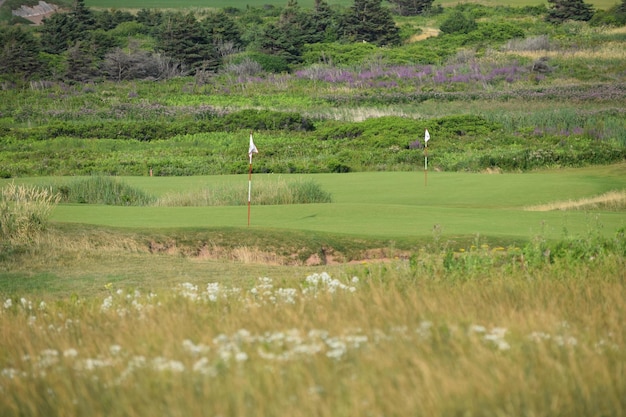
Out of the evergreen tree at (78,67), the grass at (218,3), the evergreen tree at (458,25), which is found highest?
the grass at (218,3)

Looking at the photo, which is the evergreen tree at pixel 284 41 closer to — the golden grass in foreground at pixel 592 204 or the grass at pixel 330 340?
the golden grass in foreground at pixel 592 204

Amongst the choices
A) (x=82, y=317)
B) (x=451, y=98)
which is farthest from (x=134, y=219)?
(x=451, y=98)

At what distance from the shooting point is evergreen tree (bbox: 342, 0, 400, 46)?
7812 centimetres

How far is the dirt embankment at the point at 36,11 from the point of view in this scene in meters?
98.7

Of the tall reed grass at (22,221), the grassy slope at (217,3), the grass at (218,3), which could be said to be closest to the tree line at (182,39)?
the grass at (218,3)

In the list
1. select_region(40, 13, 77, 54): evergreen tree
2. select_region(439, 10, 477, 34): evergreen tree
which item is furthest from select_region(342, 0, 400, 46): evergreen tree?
select_region(40, 13, 77, 54): evergreen tree

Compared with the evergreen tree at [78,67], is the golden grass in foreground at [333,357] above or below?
below

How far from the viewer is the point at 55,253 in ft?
54.5

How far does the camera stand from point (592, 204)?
82.2 ft

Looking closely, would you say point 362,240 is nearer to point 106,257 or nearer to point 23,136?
point 106,257

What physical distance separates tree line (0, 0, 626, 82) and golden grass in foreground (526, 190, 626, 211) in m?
43.7

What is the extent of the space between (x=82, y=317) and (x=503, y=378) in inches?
178

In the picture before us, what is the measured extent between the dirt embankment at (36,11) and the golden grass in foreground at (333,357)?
311 feet

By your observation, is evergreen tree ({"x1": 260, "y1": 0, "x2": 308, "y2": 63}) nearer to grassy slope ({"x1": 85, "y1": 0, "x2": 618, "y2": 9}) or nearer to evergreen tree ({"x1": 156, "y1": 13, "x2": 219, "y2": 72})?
evergreen tree ({"x1": 156, "y1": 13, "x2": 219, "y2": 72})
